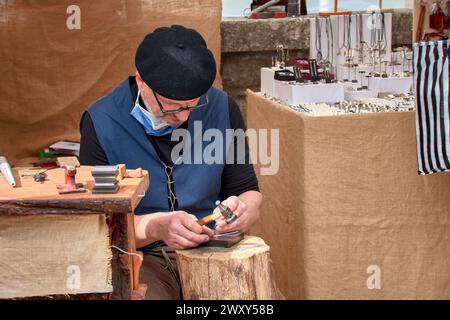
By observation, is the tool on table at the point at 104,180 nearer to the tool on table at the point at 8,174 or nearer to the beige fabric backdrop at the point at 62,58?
the tool on table at the point at 8,174

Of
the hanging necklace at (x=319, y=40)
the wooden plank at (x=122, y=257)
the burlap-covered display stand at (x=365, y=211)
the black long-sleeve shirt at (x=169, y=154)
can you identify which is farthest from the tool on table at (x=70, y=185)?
the hanging necklace at (x=319, y=40)

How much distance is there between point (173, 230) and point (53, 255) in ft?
1.77

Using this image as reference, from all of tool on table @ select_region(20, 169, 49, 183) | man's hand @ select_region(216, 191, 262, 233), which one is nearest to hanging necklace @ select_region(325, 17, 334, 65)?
man's hand @ select_region(216, 191, 262, 233)

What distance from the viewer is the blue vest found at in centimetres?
295

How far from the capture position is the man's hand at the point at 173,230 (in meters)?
Result: 2.71

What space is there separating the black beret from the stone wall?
2658 mm

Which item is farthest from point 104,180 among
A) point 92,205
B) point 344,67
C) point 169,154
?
point 344,67

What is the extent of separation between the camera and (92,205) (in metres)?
2.22

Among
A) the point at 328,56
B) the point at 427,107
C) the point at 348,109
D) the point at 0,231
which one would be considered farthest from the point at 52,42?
the point at 0,231

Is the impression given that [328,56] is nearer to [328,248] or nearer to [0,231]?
[328,248]

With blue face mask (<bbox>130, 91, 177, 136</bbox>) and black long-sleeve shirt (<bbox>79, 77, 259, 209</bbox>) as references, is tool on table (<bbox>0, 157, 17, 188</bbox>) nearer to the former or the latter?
black long-sleeve shirt (<bbox>79, 77, 259, 209</bbox>)
